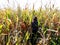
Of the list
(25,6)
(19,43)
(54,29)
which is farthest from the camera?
(25,6)

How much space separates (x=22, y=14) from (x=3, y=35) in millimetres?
595

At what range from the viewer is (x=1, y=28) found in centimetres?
416

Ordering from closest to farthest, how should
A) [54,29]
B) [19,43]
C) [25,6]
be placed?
[19,43] → [54,29] → [25,6]

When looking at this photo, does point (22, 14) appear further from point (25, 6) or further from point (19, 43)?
point (19, 43)

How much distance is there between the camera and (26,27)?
4160 mm

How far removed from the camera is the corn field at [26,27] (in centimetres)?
401

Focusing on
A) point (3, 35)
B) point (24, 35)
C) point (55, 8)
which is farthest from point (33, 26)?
point (55, 8)

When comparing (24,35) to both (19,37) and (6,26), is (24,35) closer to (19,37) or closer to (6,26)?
(19,37)

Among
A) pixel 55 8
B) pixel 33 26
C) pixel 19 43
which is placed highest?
pixel 55 8

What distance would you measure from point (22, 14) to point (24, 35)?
53cm

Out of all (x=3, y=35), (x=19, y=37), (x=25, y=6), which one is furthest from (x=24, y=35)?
(x=25, y=6)

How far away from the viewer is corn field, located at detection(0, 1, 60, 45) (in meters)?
4.01

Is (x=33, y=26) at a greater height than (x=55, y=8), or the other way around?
(x=55, y=8)

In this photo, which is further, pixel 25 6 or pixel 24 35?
pixel 25 6
